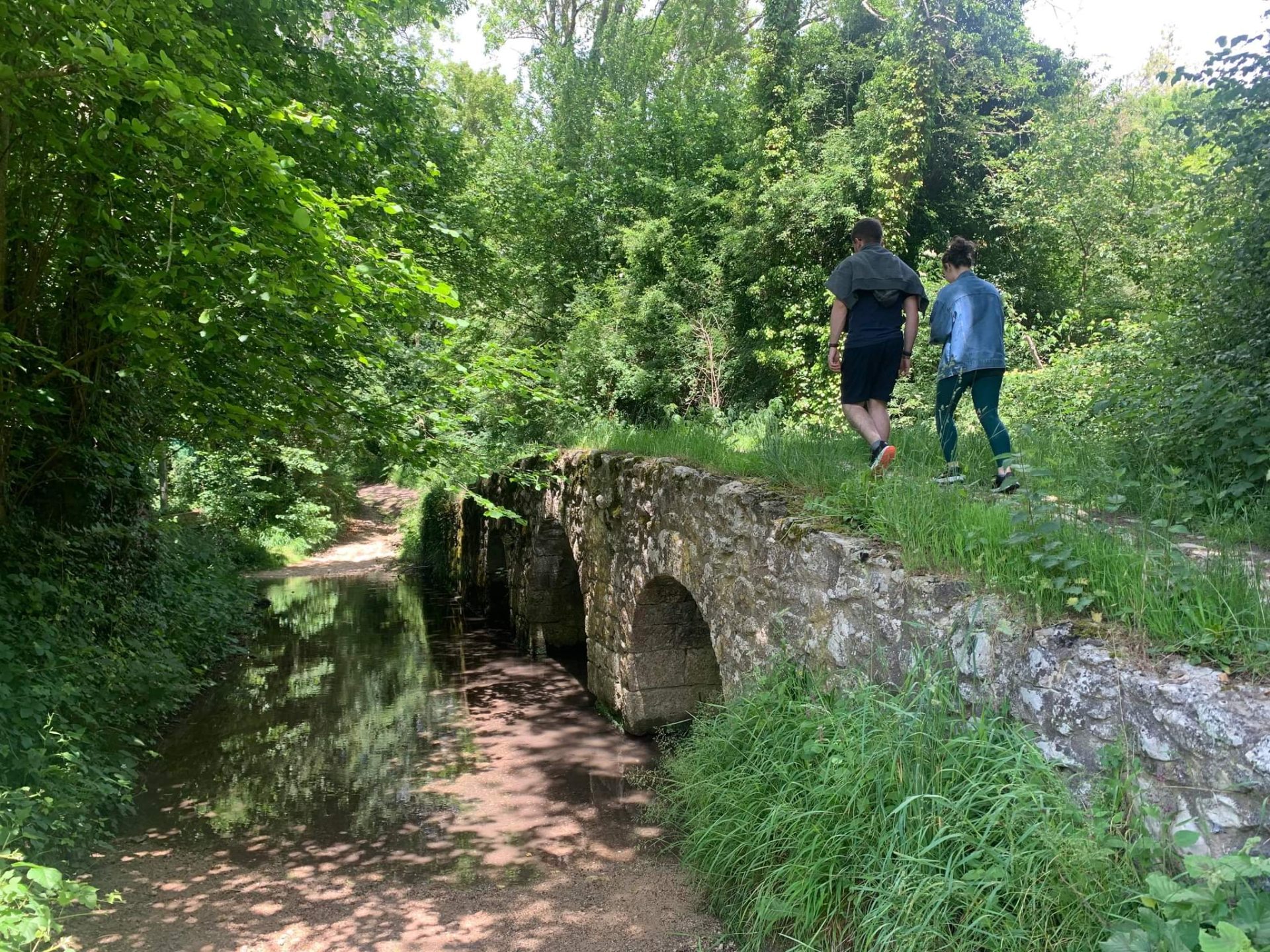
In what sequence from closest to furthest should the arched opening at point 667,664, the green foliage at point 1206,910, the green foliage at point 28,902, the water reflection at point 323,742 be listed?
the green foliage at point 1206,910 < the green foliage at point 28,902 < the water reflection at point 323,742 < the arched opening at point 667,664

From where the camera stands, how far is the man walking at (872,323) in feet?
14.0

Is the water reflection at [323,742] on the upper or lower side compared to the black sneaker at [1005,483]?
lower

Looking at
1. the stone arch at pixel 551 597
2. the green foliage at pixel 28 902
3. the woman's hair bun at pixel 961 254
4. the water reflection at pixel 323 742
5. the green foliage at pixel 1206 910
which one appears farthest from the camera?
the stone arch at pixel 551 597

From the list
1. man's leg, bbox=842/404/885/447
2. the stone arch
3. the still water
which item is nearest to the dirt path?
the still water

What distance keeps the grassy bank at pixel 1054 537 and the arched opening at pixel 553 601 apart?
20.8 feet

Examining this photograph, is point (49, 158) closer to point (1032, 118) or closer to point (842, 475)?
point (842, 475)

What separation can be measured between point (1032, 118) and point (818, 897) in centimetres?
1190

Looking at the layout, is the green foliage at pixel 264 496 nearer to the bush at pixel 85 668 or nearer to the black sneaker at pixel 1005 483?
the bush at pixel 85 668

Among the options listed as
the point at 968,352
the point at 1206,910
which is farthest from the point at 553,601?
the point at 1206,910

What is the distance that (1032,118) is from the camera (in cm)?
1139

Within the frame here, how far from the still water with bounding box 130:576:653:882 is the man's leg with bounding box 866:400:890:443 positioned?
3095mm

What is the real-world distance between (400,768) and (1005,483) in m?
5.23

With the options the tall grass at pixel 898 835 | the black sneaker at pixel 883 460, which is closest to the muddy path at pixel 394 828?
the tall grass at pixel 898 835

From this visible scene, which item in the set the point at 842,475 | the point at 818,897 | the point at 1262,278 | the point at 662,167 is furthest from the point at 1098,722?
the point at 662,167
